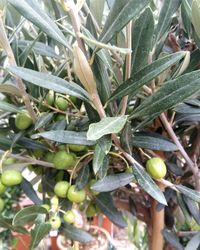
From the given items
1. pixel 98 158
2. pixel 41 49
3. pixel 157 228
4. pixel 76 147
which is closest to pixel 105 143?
pixel 98 158

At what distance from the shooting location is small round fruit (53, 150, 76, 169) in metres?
0.48

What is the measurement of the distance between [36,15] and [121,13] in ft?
0.30

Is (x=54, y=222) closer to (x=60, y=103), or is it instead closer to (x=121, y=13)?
(x=60, y=103)

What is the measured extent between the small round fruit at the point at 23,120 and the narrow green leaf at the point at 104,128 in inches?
7.4

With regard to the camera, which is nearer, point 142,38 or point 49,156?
point 142,38

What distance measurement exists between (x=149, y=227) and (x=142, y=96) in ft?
1.25

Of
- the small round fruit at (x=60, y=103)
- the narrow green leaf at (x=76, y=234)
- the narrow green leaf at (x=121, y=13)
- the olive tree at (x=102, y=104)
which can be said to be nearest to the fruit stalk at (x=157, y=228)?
the olive tree at (x=102, y=104)

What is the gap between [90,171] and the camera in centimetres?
55

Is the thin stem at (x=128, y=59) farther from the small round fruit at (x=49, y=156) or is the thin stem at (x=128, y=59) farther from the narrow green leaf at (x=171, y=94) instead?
the small round fruit at (x=49, y=156)

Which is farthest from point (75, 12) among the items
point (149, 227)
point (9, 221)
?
point (149, 227)

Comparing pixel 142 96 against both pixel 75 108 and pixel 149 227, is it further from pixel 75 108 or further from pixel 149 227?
pixel 149 227

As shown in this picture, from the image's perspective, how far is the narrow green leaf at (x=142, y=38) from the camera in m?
0.37

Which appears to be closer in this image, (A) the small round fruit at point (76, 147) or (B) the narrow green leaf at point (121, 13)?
(B) the narrow green leaf at point (121, 13)

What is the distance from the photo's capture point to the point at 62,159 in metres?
0.48
